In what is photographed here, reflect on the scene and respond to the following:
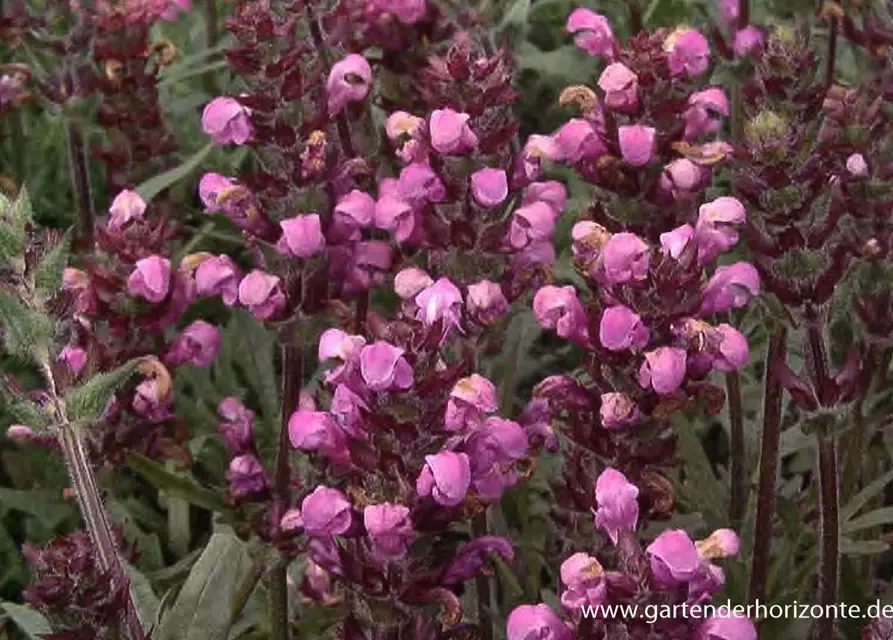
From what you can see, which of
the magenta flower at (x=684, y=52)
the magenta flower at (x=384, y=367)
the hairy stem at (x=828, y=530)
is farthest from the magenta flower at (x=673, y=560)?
the magenta flower at (x=684, y=52)

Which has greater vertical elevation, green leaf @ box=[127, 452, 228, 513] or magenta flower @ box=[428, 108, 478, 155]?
magenta flower @ box=[428, 108, 478, 155]

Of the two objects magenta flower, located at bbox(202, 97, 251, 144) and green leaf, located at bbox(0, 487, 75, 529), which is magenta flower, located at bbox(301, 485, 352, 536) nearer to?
magenta flower, located at bbox(202, 97, 251, 144)

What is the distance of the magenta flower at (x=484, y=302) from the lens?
6.33 ft

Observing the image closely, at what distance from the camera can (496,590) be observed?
7.66 ft

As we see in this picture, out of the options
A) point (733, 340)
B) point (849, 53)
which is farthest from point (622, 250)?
point (849, 53)

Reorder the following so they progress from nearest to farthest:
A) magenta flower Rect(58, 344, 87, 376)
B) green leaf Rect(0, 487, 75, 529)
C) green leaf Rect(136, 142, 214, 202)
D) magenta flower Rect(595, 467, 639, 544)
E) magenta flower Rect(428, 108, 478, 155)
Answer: magenta flower Rect(595, 467, 639, 544) → magenta flower Rect(428, 108, 478, 155) → magenta flower Rect(58, 344, 87, 376) → green leaf Rect(0, 487, 75, 529) → green leaf Rect(136, 142, 214, 202)

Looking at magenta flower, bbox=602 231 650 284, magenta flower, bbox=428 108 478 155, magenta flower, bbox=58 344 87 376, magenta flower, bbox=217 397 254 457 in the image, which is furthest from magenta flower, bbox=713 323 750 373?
magenta flower, bbox=58 344 87 376

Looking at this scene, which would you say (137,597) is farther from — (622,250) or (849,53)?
(849,53)

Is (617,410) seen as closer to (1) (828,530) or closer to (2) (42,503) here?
(1) (828,530)

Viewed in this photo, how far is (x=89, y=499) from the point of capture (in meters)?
1.59

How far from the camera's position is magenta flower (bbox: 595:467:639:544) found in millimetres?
1637

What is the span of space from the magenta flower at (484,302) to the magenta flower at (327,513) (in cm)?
36

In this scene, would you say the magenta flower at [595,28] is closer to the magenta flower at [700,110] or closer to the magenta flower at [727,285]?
the magenta flower at [700,110]

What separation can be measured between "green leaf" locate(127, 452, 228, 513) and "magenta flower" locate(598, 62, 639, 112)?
0.76 meters
